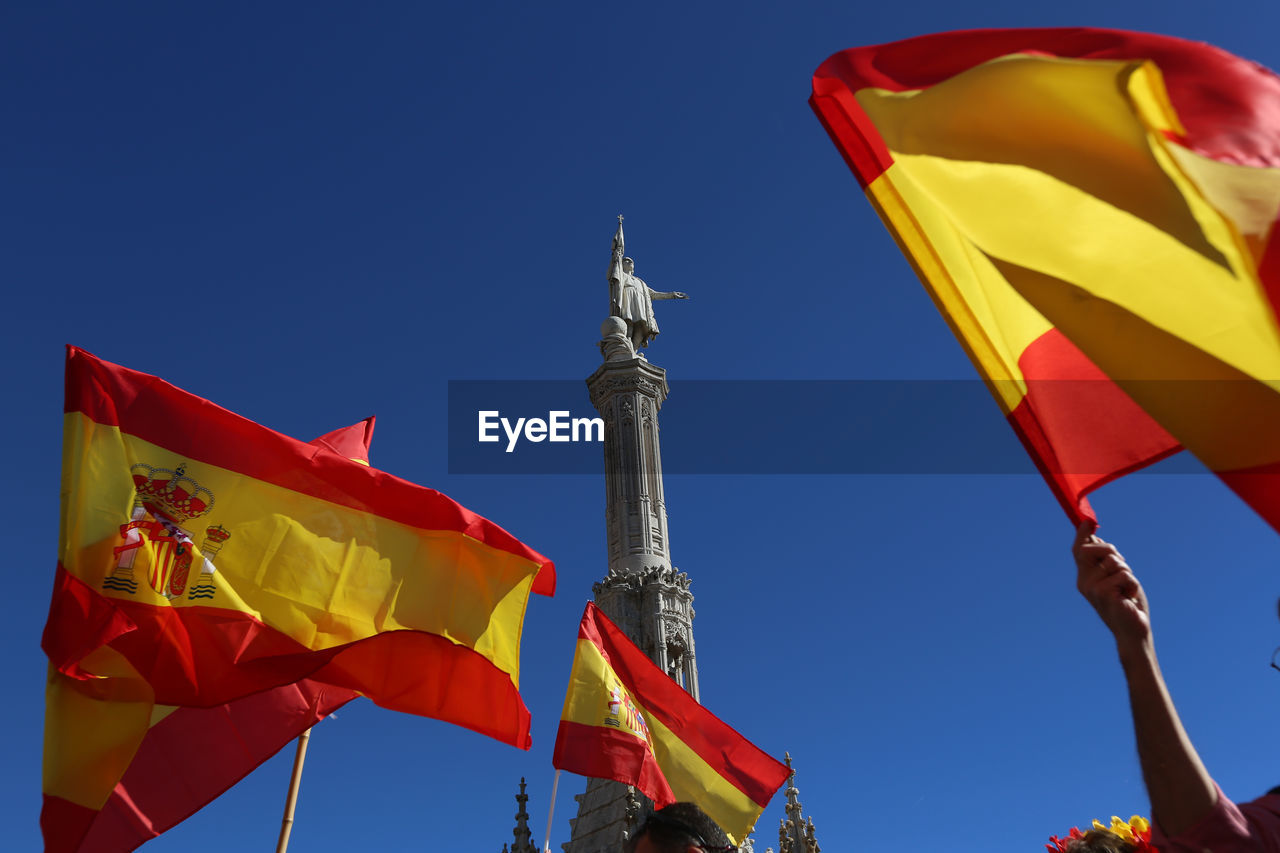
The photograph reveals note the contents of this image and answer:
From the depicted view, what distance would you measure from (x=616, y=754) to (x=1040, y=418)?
9831 mm

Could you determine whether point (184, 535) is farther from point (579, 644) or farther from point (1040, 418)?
point (1040, 418)

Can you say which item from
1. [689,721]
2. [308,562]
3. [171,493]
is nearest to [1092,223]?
[308,562]

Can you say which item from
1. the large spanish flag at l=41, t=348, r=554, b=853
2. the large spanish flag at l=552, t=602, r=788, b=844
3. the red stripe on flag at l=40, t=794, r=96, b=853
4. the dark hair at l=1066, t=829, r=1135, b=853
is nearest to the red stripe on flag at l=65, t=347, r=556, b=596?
the large spanish flag at l=41, t=348, r=554, b=853

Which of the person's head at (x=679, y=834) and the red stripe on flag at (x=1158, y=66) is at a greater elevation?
the red stripe on flag at (x=1158, y=66)

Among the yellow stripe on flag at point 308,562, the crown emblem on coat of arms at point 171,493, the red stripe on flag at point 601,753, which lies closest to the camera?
the yellow stripe on flag at point 308,562

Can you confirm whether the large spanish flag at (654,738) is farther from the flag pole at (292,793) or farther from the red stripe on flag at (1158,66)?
the red stripe on flag at (1158,66)

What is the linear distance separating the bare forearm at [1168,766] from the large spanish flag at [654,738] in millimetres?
10878

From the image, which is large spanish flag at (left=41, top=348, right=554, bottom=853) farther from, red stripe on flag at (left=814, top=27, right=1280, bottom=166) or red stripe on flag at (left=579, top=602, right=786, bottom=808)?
red stripe on flag at (left=814, top=27, right=1280, bottom=166)

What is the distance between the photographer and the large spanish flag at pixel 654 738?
41.7 ft

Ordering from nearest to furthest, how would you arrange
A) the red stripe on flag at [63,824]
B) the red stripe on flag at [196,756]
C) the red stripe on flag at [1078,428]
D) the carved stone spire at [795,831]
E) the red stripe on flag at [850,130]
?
the red stripe on flag at [1078,428]
the red stripe on flag at [850,130]
the red stripe on flag at [63,824]
the red stripe on flag at [196,756]
the carved stone spire at [795,831]

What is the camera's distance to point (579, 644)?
13188 millimetres

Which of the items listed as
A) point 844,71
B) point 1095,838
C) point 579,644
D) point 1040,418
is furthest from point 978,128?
→ point 579,644

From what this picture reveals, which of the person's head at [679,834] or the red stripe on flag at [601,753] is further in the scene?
the red stripe on flag at [601,753]

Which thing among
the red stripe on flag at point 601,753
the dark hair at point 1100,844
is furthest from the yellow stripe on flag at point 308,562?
the dark hair at point 1100,844
